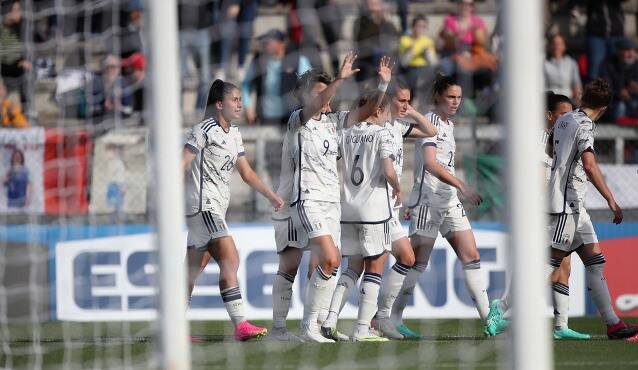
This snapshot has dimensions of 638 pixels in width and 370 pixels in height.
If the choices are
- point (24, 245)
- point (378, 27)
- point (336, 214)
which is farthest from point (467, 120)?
point (24, 245)

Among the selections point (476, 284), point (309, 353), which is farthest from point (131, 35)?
point (309, 353)

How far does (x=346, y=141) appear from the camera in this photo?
9289mm

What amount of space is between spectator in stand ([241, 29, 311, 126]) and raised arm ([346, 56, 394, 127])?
5.45 ft

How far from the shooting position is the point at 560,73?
519 inches

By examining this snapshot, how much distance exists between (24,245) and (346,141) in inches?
161

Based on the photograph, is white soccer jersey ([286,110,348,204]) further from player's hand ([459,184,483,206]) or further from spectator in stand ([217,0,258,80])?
spectator in stand ([217,0,258,80])

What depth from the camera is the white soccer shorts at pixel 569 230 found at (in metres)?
9.10

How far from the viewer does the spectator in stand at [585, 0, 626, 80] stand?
1423 centimetres

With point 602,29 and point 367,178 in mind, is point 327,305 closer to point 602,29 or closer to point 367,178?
point 367,178

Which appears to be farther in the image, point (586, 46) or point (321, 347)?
A: point (586, 46)

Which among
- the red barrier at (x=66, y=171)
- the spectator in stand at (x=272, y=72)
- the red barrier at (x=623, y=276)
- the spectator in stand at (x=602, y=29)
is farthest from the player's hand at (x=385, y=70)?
the spectator in stand at (x=602, y=29)

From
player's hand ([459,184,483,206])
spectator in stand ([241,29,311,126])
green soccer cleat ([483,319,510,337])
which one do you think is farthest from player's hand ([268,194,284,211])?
spectator in stand ([241,29,311,126])

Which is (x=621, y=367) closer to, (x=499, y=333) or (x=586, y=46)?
(x=499, y=333)

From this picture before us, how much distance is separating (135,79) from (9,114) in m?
1.35
